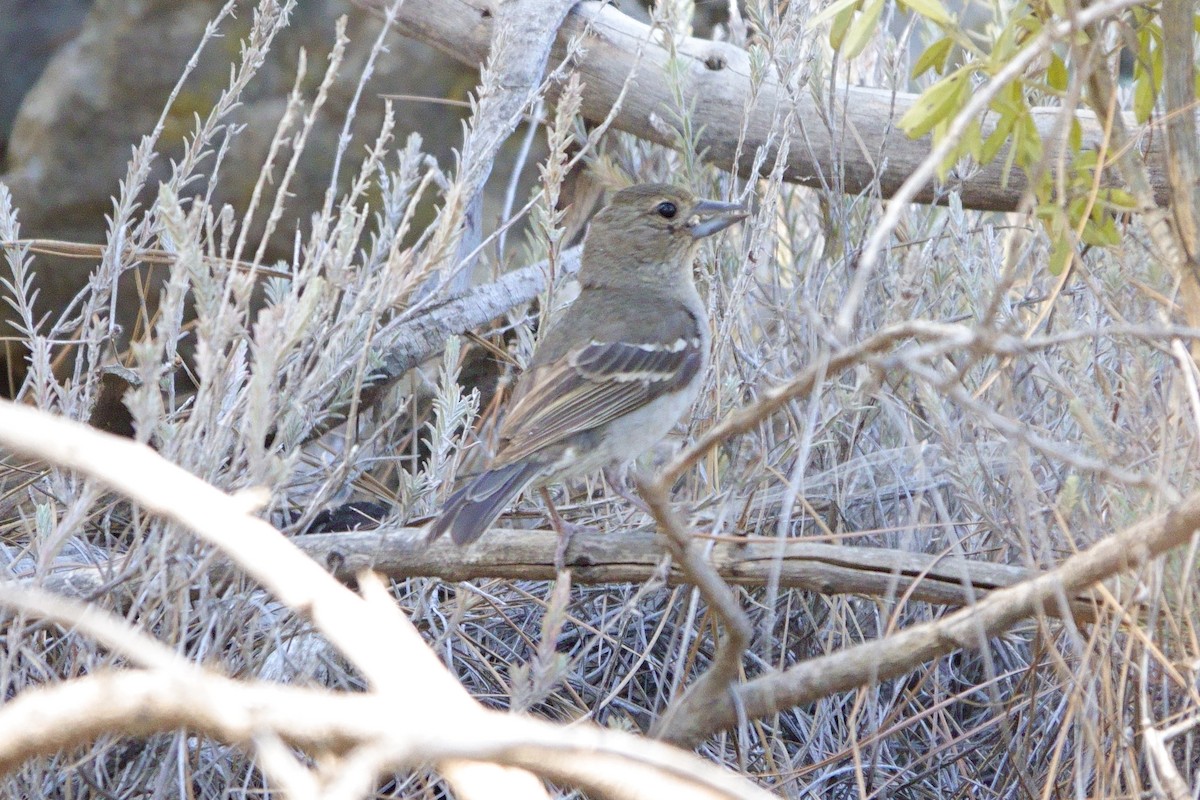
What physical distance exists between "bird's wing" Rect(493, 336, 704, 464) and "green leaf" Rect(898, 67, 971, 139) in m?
A: 1.56

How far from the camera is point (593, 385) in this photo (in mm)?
4059

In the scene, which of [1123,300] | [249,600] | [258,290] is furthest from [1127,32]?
[258,290]

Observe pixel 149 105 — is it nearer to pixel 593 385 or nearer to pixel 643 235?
pixel 643 235

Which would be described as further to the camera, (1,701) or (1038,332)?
(1038,332)

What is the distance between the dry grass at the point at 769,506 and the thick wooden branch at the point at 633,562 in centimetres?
9

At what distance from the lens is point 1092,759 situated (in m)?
2.83

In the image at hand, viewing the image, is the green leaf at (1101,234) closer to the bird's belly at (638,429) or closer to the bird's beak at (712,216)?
the bird's beak at (712,216)

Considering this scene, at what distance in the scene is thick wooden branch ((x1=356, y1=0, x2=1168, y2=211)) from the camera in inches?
185

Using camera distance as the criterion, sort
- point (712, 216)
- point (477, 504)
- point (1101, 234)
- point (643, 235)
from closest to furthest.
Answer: point (1101, 234) < point (477, 504) < point (712, 216) < point (643, 235)

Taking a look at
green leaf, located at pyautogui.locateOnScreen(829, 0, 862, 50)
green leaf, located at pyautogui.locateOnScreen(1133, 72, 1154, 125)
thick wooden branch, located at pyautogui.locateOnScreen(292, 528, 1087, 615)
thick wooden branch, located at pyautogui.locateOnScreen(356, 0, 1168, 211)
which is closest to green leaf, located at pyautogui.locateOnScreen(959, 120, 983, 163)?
green leaf, located at pyautogui.locateOnScreen(829, 0, 862, 50)

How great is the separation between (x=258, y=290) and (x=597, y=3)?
7.28 ft

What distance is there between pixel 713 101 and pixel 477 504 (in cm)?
231

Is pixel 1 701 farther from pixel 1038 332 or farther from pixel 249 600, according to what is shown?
pixel 1038 332

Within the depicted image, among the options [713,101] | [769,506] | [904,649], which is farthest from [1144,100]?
[713,101]
